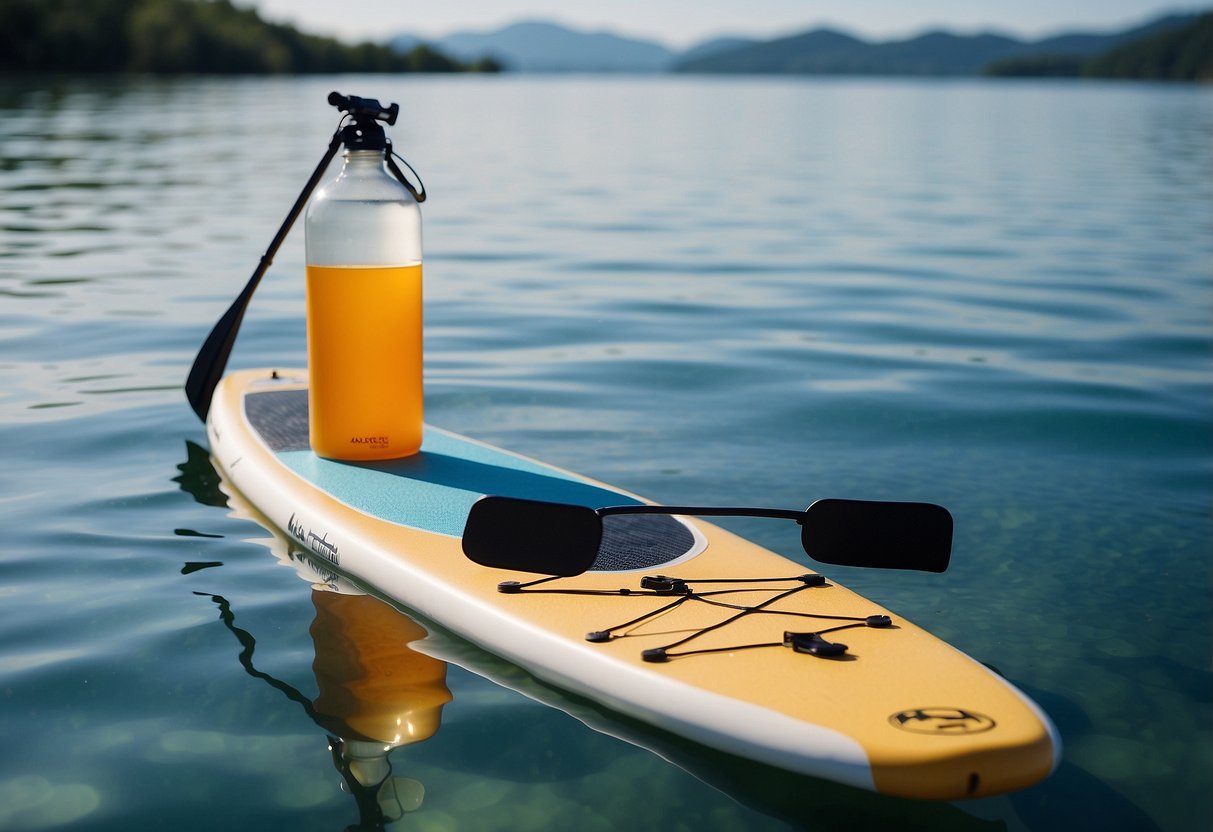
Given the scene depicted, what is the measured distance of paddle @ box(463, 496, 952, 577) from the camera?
2.67 m

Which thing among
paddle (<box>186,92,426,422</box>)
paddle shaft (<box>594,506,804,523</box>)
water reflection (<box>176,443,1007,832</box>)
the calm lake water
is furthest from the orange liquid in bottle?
paddle shaft (<box>594,506,804,523</box>)

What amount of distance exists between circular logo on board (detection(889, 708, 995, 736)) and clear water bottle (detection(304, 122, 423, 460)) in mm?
2080

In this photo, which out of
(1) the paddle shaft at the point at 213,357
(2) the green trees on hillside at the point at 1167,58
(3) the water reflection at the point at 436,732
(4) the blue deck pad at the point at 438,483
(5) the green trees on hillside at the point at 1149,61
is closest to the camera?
(3) the water reflection at the point at 436,732

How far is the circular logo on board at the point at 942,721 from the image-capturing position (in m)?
2.15

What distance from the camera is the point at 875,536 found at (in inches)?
108

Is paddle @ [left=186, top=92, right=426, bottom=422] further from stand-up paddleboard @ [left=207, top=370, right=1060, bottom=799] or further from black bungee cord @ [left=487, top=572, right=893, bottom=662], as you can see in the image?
black bungee cord @ [left=487, top=572, right=893, bottom=662]

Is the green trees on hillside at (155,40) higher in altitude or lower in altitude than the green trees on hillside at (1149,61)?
lower

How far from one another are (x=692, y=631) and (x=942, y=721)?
61cm

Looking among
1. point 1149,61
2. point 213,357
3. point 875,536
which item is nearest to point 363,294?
point 213,357

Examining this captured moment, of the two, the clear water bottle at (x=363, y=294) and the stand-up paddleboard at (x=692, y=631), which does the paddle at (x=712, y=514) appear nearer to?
the stand-up paddleboard at (x=692, y=631)

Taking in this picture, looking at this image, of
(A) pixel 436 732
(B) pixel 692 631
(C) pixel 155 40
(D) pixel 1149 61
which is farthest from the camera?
(D) pixel 1149 61

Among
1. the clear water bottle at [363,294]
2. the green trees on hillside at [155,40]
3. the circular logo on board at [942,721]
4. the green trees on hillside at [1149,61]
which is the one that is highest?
the green trees on hillside at [1149,61]

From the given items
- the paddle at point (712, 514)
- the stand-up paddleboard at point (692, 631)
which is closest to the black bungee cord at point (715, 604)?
the stand-up paddleboard at point (692, 631)

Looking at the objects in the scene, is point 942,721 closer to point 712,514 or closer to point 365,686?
point 712,514
